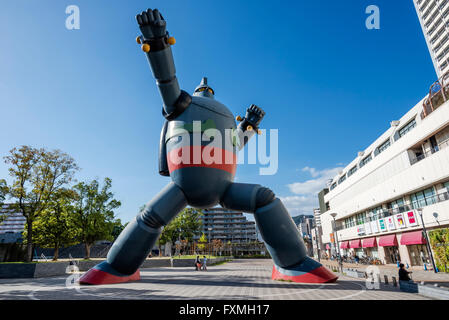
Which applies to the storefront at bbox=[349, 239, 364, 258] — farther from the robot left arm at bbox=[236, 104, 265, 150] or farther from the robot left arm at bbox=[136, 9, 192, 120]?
the robot left arm at bbox=[136, 9, 192, 120]

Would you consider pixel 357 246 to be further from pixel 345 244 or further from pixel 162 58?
pixel 162 58

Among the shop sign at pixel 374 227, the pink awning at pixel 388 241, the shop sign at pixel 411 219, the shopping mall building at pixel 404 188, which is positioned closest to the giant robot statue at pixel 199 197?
the shopping mall building at pixel 404 188

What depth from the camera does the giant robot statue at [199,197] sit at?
687 centimetres

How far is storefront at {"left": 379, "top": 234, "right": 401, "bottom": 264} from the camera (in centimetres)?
→ 2285

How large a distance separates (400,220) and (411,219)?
159 centimetres

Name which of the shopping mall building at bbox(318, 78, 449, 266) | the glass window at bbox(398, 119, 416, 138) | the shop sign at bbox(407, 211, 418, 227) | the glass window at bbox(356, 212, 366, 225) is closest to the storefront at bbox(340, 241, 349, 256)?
the shopping mall building at bbox(318, 78, 449, 266)

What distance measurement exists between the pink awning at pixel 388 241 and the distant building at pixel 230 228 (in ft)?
188

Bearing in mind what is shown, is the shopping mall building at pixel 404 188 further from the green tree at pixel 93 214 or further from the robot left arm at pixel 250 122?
the green tree at pixel 93 214

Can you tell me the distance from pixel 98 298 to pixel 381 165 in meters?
27.4

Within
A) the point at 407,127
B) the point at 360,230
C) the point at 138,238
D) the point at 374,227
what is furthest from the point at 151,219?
the point at 360,230

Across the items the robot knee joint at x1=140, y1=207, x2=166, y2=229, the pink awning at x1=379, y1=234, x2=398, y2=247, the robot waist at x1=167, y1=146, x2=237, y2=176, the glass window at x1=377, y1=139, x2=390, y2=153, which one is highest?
the glass window at x1=377, y1=139, x2=390, y2=153

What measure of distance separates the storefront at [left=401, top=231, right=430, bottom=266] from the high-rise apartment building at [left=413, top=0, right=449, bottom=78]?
4287cm

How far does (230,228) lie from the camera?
81.9 meters

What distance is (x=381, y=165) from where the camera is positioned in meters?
25.2
